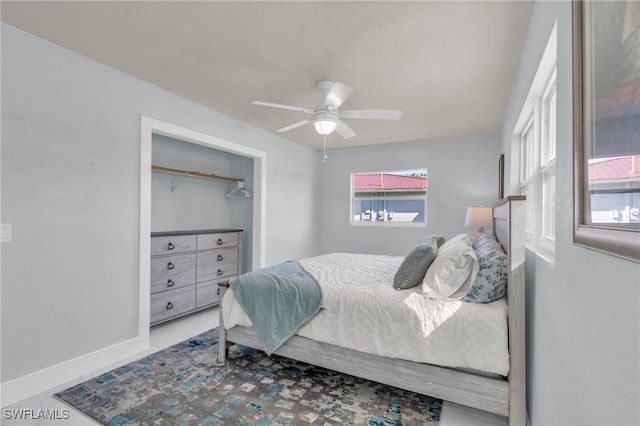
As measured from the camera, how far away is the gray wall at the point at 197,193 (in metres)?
4.04

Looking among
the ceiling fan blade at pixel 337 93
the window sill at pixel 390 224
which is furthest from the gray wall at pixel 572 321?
the window sill at pixel 390 224

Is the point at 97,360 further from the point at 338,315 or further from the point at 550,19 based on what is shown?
the point at 550,19

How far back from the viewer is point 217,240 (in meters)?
4.09

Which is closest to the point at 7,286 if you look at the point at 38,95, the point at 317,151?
the point at 38,95

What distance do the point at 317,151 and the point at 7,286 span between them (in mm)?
4525

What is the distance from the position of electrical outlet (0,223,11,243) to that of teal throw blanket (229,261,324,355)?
1.50m

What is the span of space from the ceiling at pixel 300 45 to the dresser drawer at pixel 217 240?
1.66 m

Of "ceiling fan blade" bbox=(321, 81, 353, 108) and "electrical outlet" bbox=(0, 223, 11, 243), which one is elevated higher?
"ceiling fan blade" bbox=(321, 81, 353, 108)

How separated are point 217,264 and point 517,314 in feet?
11.2

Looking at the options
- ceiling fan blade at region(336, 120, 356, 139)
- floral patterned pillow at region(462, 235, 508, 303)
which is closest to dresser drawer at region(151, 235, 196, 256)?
ceiling fan blade at region(336, 120, 356, 139)

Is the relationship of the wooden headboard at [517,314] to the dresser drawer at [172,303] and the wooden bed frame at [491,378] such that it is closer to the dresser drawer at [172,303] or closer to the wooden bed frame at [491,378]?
the wooden bed frame at [491,378]

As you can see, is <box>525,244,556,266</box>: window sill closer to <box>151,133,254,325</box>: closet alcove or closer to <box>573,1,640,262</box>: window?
<box>573,1,640,262</box>: window

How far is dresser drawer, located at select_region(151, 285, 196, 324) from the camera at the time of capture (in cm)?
334

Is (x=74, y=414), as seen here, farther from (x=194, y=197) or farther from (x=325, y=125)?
(x=194, y=197)
